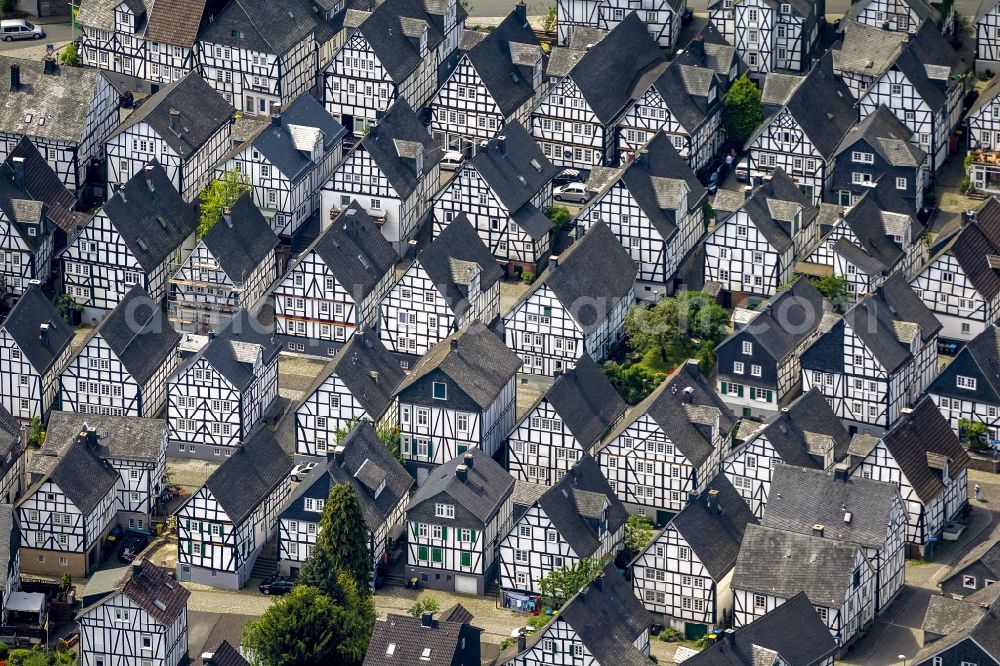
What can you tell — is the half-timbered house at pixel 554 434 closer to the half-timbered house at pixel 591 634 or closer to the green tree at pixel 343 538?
the green tree at pixel 343 538

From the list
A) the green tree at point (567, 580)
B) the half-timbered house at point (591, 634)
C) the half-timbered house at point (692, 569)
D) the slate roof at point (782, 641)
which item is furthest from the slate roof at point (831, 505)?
the half-timbered house at point (591, 634)

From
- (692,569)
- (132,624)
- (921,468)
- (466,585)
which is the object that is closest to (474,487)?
(466,585)

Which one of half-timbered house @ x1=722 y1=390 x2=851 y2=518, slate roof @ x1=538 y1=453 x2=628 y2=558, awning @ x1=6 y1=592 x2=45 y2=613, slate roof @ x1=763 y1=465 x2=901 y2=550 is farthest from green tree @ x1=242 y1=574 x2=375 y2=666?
half-timbered house @ x1=722 y1=390 x2=851 y2=518

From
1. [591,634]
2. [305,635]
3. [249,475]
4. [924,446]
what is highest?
[249,475]

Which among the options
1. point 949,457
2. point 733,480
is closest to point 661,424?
point 733,480

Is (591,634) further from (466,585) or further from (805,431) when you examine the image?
(805,431)

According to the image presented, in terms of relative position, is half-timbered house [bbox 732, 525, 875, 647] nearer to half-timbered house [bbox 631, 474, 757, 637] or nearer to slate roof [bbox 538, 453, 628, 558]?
half-timbered house [bbox 631, 474, 757, 637]
